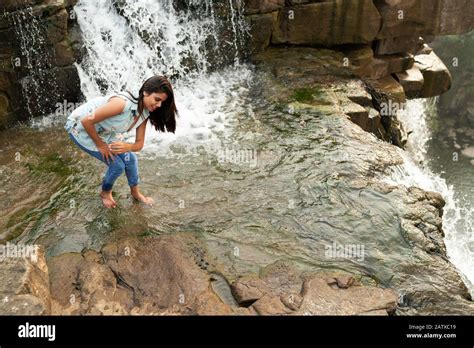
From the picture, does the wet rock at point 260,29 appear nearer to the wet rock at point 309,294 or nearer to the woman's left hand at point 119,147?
the woman's left hand at point 119,147

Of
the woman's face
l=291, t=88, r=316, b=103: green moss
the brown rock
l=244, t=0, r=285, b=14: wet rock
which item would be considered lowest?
the brown rock

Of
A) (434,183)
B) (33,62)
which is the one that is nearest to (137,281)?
(33,62)

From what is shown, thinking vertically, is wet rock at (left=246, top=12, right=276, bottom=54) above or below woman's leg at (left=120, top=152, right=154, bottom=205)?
above

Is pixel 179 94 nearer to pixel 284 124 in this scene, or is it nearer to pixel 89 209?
pixel 284 124

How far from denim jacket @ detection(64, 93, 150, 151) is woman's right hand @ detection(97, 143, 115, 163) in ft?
0.21

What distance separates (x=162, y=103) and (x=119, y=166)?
0.92 metres

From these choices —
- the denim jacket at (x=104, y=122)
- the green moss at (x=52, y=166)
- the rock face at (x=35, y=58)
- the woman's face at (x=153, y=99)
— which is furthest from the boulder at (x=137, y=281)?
the rock face at (x=35, y=58)

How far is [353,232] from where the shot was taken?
516cm

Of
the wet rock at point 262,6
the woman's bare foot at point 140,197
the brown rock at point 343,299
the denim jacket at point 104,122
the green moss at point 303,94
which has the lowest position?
the brown rock at point 343,299

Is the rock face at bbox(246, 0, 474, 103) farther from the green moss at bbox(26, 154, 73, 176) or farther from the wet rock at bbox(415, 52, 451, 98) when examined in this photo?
the green moss at bbox(26, 154, 73, 176)

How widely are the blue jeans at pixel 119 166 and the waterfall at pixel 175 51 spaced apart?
2.14 metres

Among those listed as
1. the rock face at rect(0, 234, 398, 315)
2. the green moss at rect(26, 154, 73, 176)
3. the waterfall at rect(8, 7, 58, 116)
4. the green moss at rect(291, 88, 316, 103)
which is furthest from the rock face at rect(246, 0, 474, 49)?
the rock face at rect(0, 234, 398, 315)

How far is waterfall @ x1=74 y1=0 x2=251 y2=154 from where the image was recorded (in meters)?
7.37

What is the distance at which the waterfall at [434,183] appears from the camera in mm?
6505
